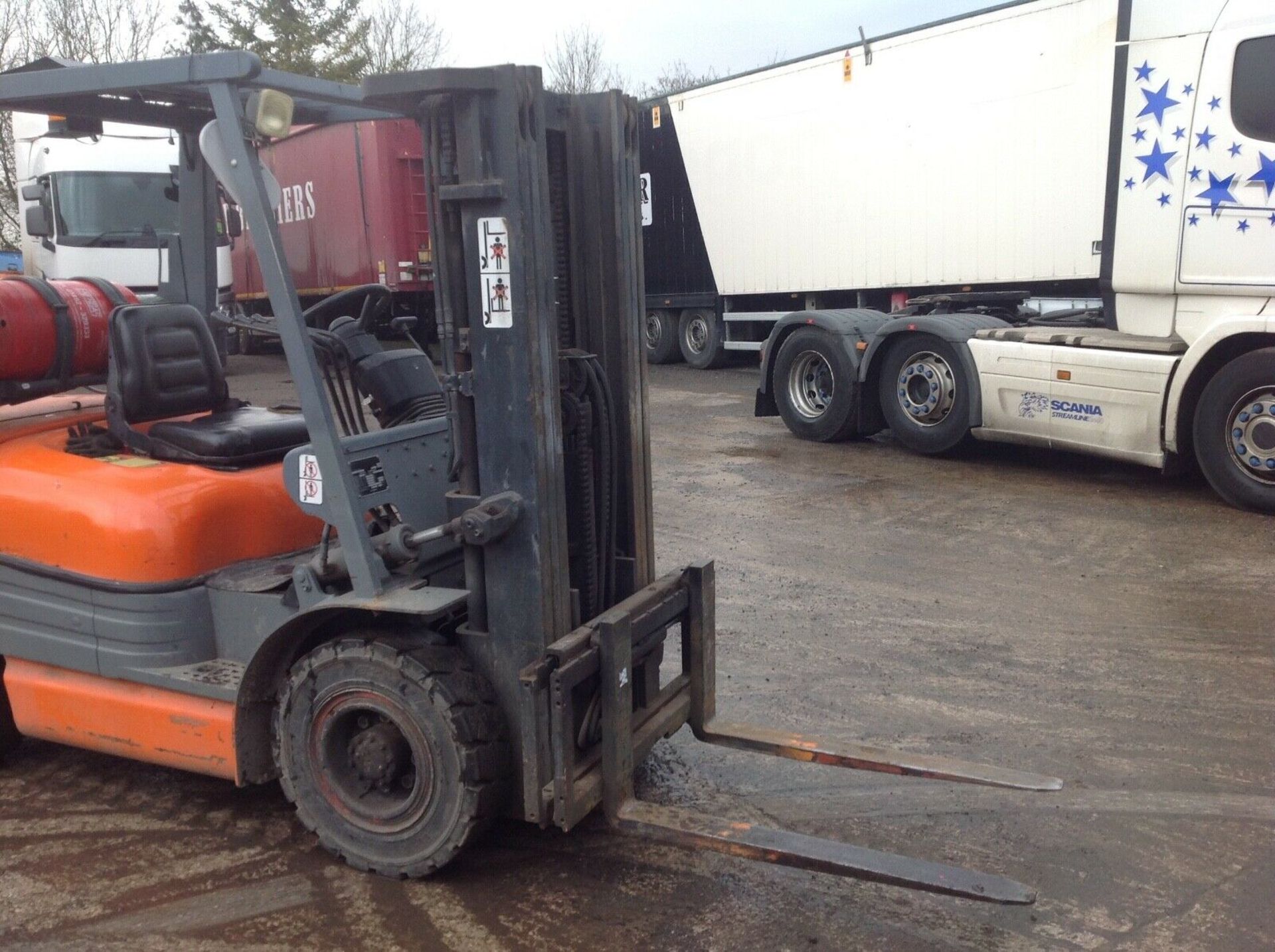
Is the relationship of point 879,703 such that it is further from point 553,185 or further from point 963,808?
point 553,185

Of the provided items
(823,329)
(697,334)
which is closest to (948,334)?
(823,329)

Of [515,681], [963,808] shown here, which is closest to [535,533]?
[515,681]

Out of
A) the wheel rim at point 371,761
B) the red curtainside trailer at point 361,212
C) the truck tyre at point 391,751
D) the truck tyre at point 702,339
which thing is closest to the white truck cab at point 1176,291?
the truck tyre at point 391,751

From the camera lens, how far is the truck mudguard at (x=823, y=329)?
10.7 meters

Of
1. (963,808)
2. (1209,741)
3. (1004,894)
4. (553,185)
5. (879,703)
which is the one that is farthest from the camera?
(879,703)

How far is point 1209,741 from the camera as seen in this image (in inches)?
172

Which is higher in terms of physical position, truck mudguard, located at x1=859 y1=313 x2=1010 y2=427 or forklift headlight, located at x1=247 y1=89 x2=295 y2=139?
forklift headlight, located at x1=247 y1=89 x2=295 y2=139

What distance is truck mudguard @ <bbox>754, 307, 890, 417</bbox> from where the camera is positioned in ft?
35.2

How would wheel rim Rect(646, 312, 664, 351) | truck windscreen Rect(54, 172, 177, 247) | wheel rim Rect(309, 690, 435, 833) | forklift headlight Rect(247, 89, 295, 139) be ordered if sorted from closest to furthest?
1. forklift headlight Rect(247, 89, 295, 139)
2. wheel rim Rect(309, 690, 435, 833)
3. truck windscreen Rect(54, 172, 177, 247)
4. wheel rim Rect(646, 312, 664, 351)

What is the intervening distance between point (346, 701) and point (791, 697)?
2122 mm

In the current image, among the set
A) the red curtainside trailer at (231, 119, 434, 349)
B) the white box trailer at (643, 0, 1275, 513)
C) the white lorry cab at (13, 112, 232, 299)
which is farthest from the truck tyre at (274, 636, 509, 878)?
the red curtainside trailer at (231, 119, 434, 349)

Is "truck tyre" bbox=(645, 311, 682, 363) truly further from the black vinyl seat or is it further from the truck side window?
the black vinyl seat

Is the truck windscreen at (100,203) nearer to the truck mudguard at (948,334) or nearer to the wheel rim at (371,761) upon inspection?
the truck mudguard at (948,334)

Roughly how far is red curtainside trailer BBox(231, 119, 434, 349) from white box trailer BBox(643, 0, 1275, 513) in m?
3.56
